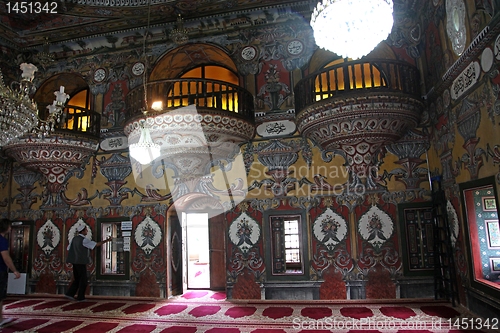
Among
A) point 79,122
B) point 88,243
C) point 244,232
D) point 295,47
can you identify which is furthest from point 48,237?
point 295,47

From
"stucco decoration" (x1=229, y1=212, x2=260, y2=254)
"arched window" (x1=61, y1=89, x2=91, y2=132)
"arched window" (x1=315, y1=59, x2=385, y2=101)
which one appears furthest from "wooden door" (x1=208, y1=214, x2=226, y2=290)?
"arched window" (x1=61, y1=89, x2=91, y2=132)

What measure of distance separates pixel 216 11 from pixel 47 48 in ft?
13.7

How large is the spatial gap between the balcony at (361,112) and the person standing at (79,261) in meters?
4.81

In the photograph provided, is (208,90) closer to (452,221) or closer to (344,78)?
(344,78)

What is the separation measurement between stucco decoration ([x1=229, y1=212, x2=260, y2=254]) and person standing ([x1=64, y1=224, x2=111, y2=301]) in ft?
9.16

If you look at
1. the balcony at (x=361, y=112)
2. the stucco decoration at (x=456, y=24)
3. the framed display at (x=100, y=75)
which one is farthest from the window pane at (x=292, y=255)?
the framed display at (x=100, y=75)

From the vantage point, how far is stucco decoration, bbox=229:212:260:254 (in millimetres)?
6648

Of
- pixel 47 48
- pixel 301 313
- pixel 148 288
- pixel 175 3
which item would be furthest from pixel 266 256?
pixel 47 48

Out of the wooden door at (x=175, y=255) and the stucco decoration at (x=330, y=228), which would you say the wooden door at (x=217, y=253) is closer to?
the wooden door at (x=175, y=255)

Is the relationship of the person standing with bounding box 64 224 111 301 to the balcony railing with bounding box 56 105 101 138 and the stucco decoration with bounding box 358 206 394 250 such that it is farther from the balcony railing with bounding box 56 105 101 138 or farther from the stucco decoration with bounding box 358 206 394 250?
the stucco decoration with bounding box 358 206 394 250

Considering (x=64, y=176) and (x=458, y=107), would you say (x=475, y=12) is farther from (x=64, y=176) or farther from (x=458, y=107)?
(x=64, y=176)

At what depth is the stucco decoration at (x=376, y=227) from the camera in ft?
20.2

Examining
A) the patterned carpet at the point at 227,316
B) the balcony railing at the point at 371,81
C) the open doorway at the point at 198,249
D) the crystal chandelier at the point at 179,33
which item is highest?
the crystal chandelier at the point at 179,33

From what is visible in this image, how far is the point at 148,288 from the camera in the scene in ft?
23.0
